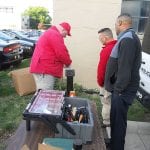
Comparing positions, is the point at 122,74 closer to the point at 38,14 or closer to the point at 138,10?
the point at 138,10

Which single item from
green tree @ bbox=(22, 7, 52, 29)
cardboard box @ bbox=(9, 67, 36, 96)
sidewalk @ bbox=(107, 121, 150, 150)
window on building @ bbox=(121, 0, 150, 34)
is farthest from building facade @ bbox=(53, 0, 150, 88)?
green tree @ bbox=(22, 7, 52, 29)

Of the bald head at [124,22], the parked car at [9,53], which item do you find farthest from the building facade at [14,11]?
the bald head at [124,22]

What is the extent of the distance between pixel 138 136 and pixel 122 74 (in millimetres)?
2090

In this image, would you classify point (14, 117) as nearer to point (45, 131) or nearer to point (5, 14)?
point (45, 131)

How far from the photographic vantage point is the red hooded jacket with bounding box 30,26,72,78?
18.4ft

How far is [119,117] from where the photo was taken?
178 inches

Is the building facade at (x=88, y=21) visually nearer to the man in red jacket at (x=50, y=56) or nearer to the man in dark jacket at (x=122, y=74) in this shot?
the man in red jacket at (x=50, y=56)

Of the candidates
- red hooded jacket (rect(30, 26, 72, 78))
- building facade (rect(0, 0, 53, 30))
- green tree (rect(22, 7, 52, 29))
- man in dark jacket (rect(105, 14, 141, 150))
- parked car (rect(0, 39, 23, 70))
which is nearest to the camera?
man in dark jacket (rect(105, 14, 141, 150))

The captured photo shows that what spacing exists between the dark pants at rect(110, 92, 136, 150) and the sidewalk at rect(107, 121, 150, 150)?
0.94 meters

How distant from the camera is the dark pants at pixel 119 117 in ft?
14.5

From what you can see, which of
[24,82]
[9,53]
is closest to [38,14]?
[9,53]

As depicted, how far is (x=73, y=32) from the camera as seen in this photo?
28.4 feet

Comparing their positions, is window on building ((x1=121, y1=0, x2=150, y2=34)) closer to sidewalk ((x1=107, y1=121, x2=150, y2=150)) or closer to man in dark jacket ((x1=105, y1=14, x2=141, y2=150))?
sidewalk ((x1=107, y1=121, x2=150, y2=150))

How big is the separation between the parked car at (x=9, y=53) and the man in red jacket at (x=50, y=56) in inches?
297
